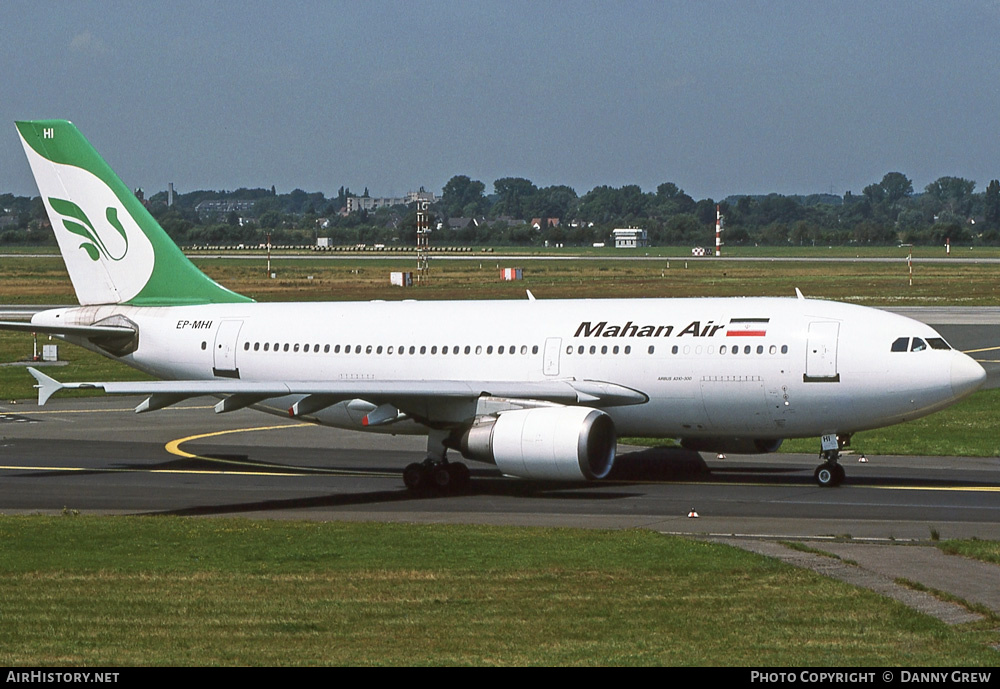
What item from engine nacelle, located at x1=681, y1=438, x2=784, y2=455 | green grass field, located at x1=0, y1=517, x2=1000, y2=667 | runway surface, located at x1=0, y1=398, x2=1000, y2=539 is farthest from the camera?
engine nacelle, located at x1=681, y1=438, x2=784, y2=455

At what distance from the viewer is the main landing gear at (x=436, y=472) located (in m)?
33.8

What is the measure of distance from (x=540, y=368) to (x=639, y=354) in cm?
252

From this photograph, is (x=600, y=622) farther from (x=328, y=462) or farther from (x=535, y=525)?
(x=328, y=462)

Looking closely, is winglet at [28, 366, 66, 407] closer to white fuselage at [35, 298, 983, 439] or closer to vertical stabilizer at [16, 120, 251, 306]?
white fuselage at [35, 298, 983, 439]

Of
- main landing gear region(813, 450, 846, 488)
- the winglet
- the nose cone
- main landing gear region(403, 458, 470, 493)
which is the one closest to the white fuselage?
the nose cone

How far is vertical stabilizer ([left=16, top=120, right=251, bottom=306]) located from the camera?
39.9 meters

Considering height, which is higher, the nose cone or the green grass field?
the nose cone

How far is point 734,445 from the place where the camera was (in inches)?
1374

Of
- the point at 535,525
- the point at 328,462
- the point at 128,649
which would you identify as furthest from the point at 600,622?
the point at 328,462

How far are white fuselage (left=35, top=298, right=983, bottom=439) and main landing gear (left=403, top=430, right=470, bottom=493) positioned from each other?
1.17 meters

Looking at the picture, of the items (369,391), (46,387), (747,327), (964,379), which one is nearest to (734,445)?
(747,327)

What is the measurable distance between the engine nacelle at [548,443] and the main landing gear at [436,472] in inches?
64.4

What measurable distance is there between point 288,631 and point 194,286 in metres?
24.1

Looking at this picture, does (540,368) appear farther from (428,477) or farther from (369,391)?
(369,391)
